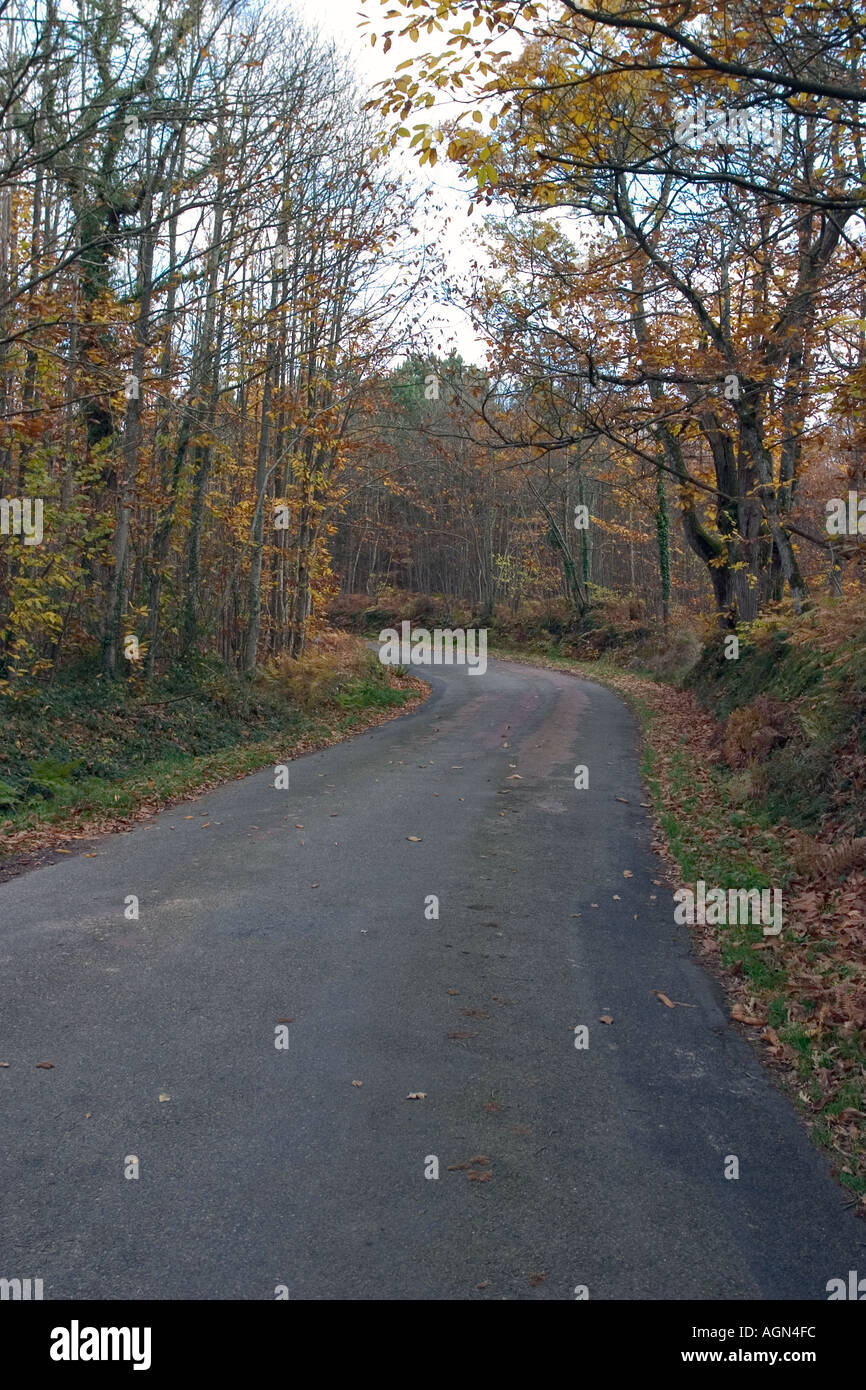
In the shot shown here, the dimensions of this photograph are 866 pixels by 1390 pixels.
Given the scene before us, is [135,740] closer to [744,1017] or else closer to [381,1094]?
[381,1094]

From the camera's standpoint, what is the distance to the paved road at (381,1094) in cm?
347

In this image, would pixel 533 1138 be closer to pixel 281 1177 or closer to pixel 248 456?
pixel 281 1177

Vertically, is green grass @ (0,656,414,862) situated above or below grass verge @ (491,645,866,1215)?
above

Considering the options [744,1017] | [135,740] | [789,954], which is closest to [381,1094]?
[744,1017]

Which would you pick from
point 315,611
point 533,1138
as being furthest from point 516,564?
point 533,1138

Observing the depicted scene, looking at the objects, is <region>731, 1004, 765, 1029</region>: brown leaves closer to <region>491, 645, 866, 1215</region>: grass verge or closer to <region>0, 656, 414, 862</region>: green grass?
<region>491, 645, 866, 1215</region>: grass verge

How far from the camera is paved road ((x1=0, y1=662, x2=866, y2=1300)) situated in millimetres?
3471

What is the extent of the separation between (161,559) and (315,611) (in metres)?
8.33

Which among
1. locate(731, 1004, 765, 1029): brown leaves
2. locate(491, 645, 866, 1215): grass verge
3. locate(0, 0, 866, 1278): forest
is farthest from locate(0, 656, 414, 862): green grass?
locate(731, 1004, 765, 1029): brown leaves

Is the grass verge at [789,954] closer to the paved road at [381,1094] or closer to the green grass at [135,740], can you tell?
the paved road at [381,1094]

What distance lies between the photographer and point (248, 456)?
73.0 feet

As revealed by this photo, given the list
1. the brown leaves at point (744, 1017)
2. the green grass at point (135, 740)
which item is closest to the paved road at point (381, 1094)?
the brown leaves at point (744, 1017)

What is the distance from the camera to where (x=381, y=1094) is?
15.2 ft

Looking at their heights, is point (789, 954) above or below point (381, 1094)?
above
